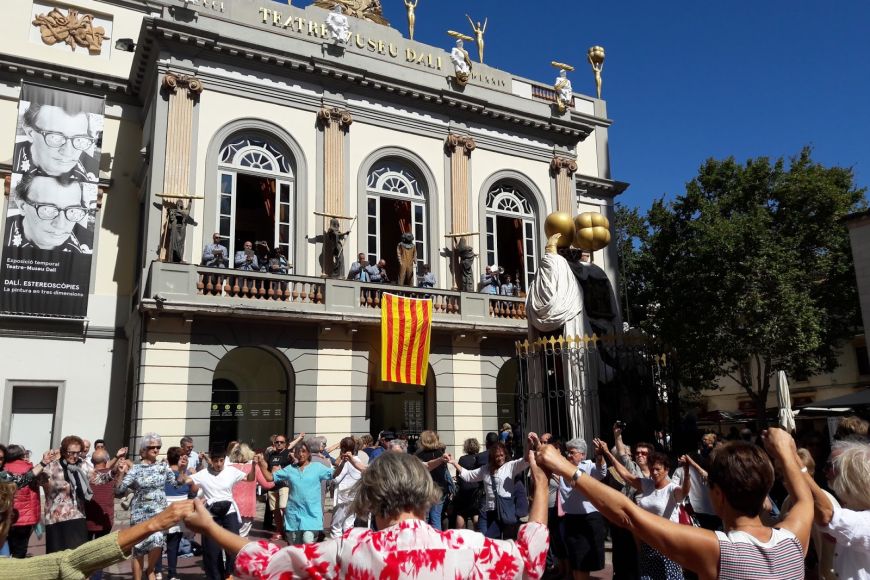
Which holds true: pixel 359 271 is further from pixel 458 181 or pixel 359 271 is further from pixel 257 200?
pixel 257 200

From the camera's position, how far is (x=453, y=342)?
2002cm

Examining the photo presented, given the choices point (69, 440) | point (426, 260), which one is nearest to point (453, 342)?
point (426, 260)

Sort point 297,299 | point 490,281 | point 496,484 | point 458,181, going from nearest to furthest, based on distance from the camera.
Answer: point 496,484, point 297,299, point 490,281, point 458,181

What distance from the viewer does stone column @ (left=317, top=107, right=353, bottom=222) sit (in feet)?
63.4

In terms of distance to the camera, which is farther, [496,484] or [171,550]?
[171,550]

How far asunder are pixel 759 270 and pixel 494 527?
20.8 m

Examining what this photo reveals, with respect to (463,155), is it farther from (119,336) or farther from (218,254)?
(119,336)

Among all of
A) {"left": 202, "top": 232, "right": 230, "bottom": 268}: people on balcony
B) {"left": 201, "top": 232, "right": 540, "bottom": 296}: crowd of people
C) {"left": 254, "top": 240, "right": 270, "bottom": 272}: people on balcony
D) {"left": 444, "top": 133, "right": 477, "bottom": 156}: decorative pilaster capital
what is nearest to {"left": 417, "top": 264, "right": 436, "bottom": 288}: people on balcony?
{"left": 201, "top": 232, "right": 540, "bottom": 296}: crowd of people

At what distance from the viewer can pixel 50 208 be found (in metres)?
18.0

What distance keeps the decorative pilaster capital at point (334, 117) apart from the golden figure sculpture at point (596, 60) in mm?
11206

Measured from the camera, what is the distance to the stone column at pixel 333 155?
1931cm

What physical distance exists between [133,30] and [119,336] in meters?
9.14

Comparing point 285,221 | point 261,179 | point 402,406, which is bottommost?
point 402,406

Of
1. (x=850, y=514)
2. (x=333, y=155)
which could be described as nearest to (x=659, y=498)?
(x=850, y=514)
